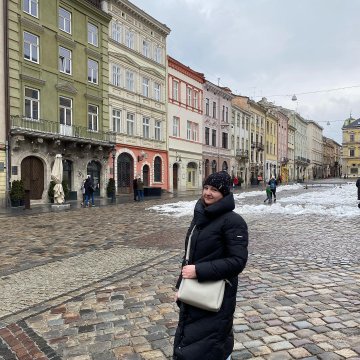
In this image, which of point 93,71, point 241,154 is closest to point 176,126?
point 93,71

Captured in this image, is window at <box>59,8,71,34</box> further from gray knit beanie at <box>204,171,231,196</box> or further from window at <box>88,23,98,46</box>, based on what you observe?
gray knit beanie at <box>204,171,231,196</box>

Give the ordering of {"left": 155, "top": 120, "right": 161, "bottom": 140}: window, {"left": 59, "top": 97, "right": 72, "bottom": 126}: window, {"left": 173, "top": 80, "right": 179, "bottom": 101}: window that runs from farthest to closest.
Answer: {"left": 173, "top": 80, "right": 179, "bottom": 101}: window < {"left": 155, "top": 120, "right": 161, "bottom": 140}: window < {"left": 59, "top": 97, "right": 72, "bottom": 126}: window

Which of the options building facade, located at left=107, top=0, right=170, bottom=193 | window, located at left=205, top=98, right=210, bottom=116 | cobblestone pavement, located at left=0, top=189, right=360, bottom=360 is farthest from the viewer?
window, located at left=205, top=98, right=210, bottom=116

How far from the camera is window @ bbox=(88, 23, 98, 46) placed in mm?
29117

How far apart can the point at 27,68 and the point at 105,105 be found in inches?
293

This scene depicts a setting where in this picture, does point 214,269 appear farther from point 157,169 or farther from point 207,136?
point 207,136

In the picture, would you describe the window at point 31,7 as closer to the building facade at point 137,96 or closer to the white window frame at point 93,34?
the white window frame at point 93,34

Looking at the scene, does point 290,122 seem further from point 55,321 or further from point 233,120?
point 55,321

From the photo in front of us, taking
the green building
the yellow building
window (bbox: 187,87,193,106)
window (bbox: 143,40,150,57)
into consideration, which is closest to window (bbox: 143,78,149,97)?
window (bbox: 143,40,150,57)

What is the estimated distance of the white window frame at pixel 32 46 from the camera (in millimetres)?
23938

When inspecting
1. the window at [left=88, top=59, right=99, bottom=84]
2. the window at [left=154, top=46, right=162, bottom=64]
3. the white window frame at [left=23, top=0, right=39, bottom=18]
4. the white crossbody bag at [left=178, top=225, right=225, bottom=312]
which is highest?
the window at [left=154, top=46, right=162, bottom=64]

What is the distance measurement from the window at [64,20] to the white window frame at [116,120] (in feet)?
22.5

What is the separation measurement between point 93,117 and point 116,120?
8.95 ft

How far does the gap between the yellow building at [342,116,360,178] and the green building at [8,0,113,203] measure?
10111cm
